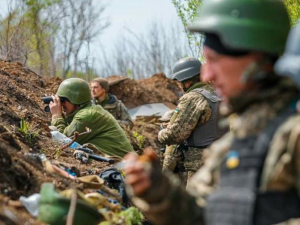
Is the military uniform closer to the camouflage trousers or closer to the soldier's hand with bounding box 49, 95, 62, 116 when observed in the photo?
the camouflage trousers

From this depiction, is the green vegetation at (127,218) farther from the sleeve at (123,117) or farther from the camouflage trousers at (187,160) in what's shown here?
the sleeve at (123,117)

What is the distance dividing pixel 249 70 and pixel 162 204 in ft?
2.34

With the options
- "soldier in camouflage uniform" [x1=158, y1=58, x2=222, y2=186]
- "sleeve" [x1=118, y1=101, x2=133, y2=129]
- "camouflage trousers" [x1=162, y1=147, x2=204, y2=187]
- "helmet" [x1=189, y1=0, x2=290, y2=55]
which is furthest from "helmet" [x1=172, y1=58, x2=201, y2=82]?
"sleeve" [x1=118, y1=101, x2=133, y2=129]

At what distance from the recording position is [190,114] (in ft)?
26.4

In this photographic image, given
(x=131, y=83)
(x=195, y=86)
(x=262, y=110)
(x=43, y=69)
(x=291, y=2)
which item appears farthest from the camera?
(x=43, y=69)

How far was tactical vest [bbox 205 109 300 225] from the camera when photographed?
3.07 meters

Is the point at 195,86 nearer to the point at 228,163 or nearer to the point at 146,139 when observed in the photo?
the point at 228,163

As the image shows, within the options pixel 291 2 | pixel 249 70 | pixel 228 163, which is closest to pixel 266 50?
pixel 249 70

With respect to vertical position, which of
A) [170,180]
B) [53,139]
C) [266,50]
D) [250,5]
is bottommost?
[53,139]

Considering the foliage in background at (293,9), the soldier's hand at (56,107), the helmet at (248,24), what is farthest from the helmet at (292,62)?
the foliage in background at (293,9)

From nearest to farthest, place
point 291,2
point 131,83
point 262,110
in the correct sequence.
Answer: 1. point 262,110
2. point 291,2
3. point 131,83

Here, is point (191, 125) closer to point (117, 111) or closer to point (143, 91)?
point (117, 111)

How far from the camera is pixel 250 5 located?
3328 mm

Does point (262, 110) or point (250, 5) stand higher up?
point (250, 5)
